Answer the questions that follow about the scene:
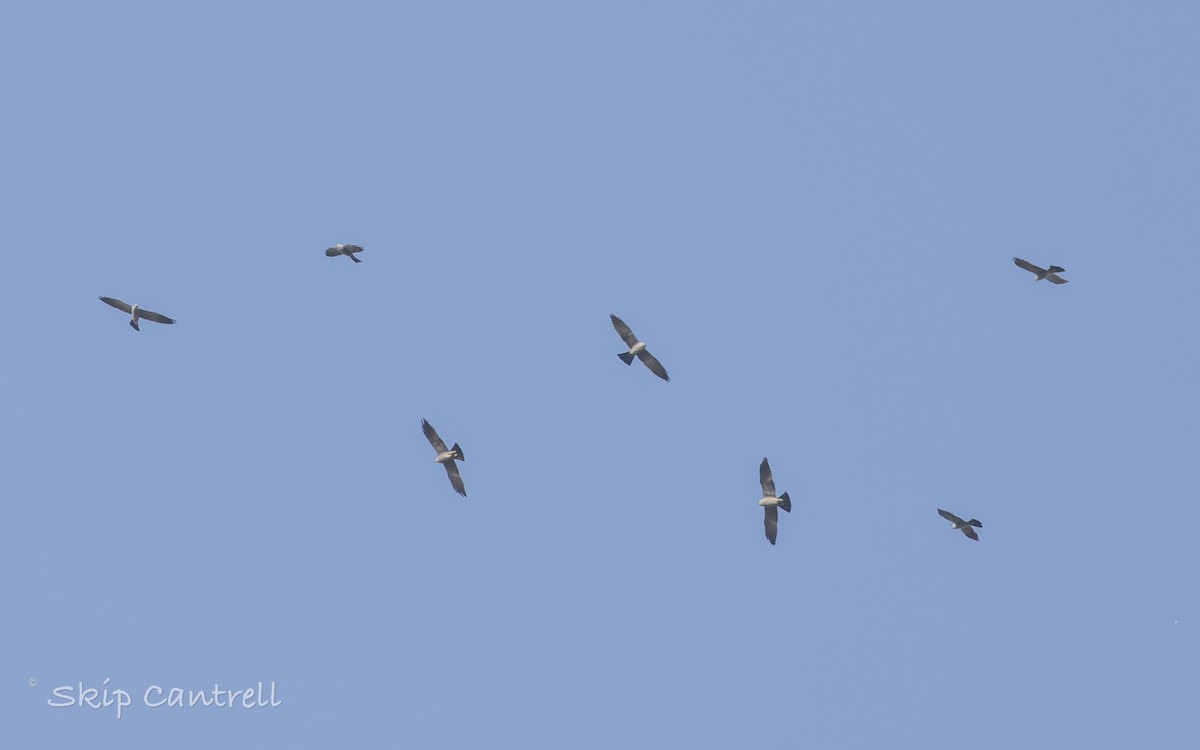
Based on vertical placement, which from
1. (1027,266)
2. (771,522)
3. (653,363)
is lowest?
(771,522)

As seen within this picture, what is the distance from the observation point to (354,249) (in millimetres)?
45844

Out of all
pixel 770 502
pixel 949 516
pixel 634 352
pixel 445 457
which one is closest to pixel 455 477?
pixel 445 457

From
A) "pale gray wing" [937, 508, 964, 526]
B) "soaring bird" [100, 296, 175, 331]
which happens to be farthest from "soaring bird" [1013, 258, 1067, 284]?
"soaring bird" [100, 296, 175, 331]

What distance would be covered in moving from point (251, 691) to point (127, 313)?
13548mm

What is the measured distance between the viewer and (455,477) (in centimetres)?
4462

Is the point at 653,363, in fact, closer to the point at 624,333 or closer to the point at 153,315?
the point at 624,333

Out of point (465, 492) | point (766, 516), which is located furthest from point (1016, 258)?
point (465, 492)

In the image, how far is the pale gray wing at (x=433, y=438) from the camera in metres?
44.2

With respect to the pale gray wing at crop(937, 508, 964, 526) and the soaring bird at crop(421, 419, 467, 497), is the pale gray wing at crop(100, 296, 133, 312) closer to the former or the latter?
the soaring bird at crop(421, 419, 467, 497)

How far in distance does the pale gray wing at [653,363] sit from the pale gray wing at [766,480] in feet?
12.4

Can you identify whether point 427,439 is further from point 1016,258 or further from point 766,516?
point 1016,258

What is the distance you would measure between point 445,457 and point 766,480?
9361 mm

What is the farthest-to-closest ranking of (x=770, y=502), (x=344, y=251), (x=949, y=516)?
(x=949, y=516)
(x=344, y=251)
(x=770, y=502)

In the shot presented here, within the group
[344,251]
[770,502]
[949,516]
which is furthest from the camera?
[949,516]
